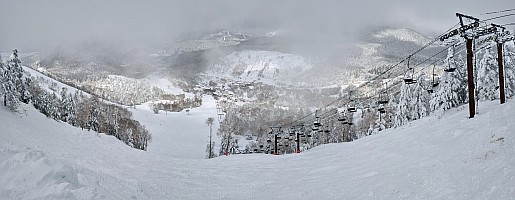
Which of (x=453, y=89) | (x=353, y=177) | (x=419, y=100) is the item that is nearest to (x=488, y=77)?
(x=453, y=89)

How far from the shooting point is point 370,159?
19297 mm

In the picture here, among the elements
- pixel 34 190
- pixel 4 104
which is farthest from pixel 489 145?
pixel 4 104

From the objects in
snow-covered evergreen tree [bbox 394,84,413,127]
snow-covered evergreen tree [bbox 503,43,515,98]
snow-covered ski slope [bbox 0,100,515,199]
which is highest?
snow-covered evergreen tree [bbox 503,43,515,98]

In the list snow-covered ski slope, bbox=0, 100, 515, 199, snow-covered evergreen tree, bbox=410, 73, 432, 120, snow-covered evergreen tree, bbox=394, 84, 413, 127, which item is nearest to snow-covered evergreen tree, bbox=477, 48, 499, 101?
snow-covered evergreen tree, bbox=410, 73, 432, 120

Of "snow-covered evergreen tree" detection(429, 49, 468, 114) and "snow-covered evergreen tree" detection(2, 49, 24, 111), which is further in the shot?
"snow-covered evergreen tree" detection(2, 49, 24, 111)

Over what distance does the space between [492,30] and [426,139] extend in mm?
8086

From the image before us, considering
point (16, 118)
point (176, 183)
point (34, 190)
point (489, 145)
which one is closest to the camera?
point (34, 190)

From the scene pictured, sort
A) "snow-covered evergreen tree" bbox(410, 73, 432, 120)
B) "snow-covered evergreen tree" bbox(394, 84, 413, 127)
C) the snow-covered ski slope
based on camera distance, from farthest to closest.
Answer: "snow-covered evergreen tree" bbox(394, 84, 413, 127) → "snow-covered evergreen tree" bbox(410, 73, 432, 120) → the snow-covered ski slope

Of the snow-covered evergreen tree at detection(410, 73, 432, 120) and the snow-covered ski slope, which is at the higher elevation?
the snow-covered evergreen tree at detection(410, 73, 432, 120)

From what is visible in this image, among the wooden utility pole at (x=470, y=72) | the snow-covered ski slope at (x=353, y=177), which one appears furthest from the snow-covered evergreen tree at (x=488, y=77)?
the snow-covered ski slope at (x=353, y=177)

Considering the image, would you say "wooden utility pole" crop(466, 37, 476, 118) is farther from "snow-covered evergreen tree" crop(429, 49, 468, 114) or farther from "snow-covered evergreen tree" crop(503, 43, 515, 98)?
"snow-covered evergreen tree" crop(429, 49, 468, 114)

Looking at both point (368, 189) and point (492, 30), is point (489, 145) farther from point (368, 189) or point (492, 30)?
point (492, 30)

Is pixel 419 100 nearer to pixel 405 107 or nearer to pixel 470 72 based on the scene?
pixel 405 107

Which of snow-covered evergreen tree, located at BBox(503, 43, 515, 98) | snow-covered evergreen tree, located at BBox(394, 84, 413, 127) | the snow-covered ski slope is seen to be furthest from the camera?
snow-covered evergreen tree, located at BBox(394, 84, 413, 127)
